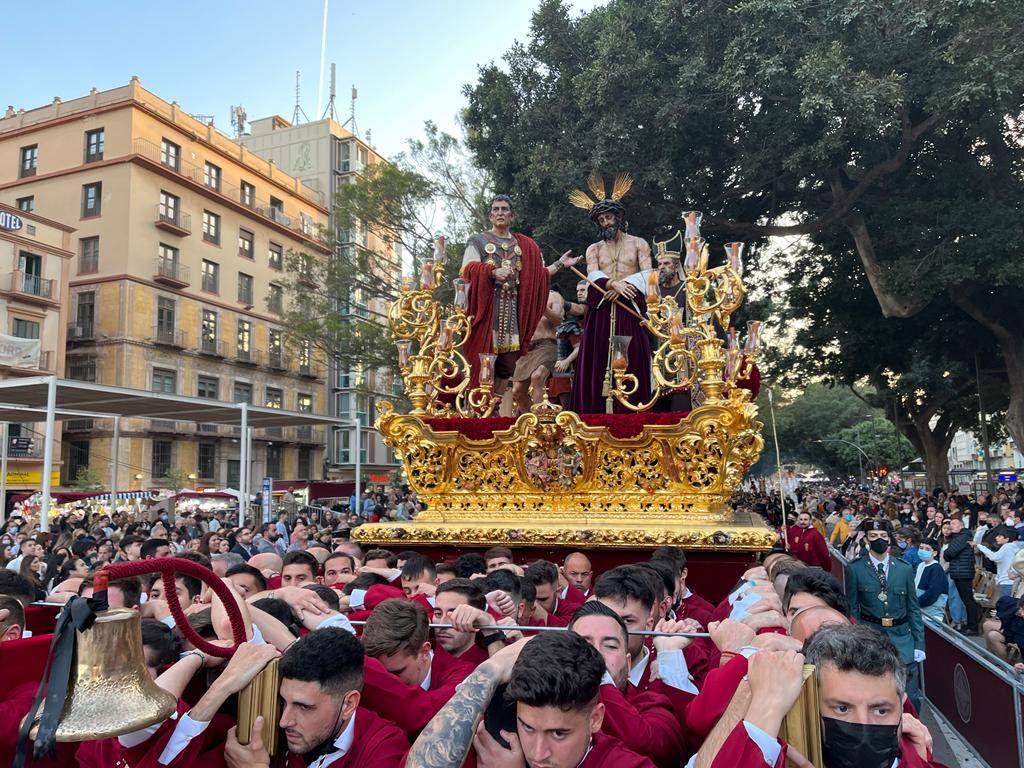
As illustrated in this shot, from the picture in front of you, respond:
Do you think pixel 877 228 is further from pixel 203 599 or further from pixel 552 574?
pixel 203 599

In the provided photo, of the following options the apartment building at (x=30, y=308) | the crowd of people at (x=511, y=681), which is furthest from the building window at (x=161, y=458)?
the crowd of people at (x=511, y=681)

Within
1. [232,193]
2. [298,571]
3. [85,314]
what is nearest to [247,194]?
[232,193]

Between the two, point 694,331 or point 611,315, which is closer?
point 694,331

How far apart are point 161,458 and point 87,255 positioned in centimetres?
993

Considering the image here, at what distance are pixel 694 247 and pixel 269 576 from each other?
5386 millimetres

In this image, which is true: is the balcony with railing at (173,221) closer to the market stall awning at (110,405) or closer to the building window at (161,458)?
the building window at (161,458)

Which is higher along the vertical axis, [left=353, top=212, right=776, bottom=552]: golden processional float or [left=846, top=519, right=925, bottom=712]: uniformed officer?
[left=353, top=212, right=776, bottom=552]: golden processional float

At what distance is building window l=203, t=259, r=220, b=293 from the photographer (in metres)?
40.4

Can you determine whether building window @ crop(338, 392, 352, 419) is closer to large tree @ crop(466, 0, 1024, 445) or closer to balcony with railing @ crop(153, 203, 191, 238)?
balcony with railing @ crop(153, 203, 191, 238)

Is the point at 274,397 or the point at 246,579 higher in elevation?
the point at 274,397

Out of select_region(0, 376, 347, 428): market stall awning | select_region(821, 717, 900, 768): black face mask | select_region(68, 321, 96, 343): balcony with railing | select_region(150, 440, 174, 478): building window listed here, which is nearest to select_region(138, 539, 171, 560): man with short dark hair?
select_region(0, 376, 347, 428): market stall awning

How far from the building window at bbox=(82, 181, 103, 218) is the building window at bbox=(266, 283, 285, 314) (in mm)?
8620

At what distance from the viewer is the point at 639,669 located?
13.0 feet

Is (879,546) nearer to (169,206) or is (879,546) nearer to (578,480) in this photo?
(578,480)
